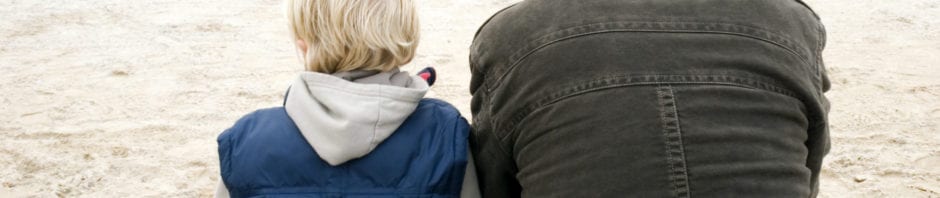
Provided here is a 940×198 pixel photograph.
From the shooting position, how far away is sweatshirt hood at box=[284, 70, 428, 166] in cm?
146

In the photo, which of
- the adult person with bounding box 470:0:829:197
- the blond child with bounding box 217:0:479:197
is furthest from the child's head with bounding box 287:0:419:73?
the adult person with bounding box 470:0:829:197

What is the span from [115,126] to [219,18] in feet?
4.47

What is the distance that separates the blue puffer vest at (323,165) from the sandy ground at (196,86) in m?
1.19

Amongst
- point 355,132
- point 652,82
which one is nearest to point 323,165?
point 355,132

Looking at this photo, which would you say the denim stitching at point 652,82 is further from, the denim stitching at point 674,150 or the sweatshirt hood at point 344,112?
the sweatshirt hood at point 344,112

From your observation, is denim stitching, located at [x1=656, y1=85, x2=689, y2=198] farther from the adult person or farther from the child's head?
the child's head

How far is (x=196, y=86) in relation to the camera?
3.46m

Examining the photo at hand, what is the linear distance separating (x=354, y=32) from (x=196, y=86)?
211 cm

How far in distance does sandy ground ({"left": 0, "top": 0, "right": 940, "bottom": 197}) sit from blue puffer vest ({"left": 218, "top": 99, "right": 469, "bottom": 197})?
119cm

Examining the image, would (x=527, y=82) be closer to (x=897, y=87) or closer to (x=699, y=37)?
(x=699, y=37)

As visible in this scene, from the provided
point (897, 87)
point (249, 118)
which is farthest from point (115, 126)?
point (897, 87)

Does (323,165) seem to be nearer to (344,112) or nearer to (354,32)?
(344,112)

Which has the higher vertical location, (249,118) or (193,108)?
(249,118)

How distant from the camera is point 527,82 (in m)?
1.39
